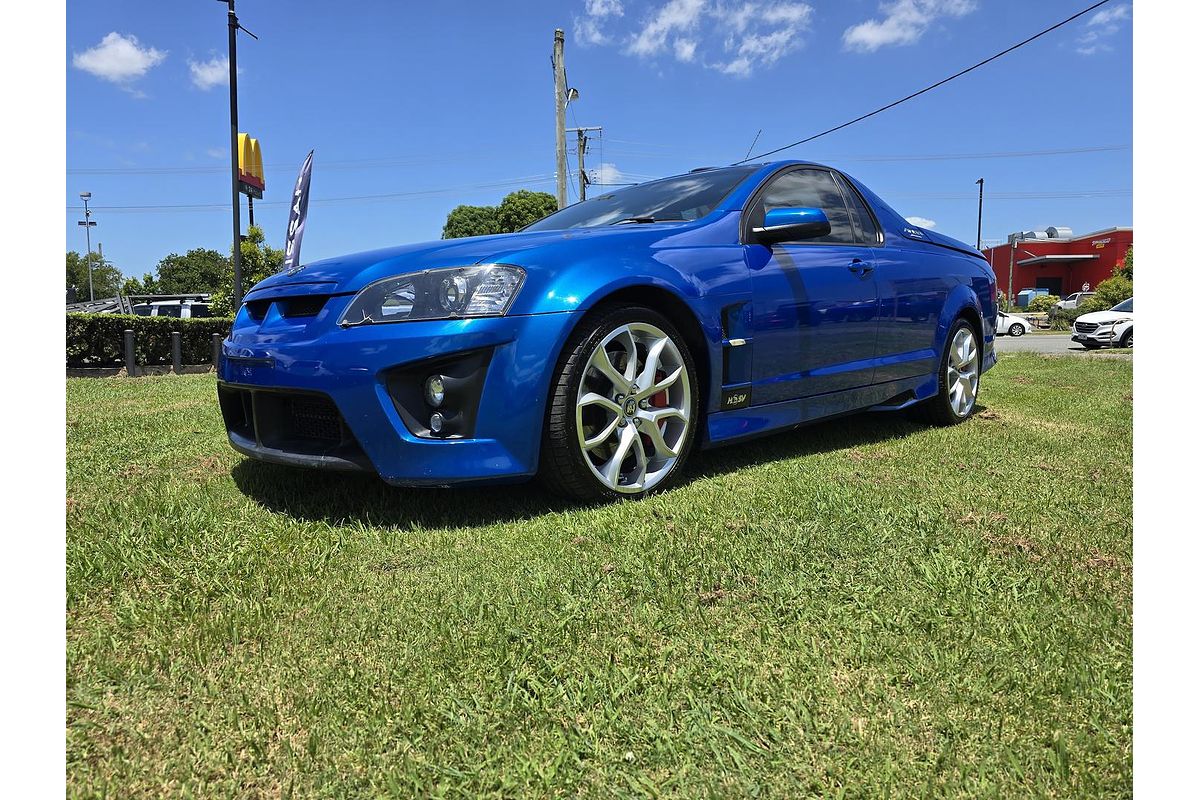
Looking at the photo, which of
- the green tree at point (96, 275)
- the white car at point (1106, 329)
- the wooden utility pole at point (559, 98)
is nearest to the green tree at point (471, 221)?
the wooden utility pole at point (559, 98)

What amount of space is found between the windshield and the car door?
20 cm

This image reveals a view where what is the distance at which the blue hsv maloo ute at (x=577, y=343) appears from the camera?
8.48 ft

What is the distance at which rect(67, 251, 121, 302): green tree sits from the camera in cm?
8281

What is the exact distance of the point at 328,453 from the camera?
2.66 metres

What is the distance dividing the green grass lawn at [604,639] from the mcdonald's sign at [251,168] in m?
19.1

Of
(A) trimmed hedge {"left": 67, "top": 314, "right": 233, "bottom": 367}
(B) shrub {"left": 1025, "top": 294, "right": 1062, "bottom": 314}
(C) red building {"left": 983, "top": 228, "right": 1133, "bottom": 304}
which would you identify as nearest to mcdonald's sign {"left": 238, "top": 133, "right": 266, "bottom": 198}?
(A) trimmed hedge {"left": 67, "top": 314, "right": 233, "bottom": 367}

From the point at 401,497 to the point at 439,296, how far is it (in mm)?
854

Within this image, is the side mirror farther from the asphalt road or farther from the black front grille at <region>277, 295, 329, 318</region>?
the asphalt road

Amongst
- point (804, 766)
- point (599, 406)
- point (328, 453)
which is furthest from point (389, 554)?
point (804, 766)

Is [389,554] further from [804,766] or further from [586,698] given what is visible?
[804,766]

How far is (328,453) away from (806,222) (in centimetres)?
217

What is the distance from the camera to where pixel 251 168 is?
20.6m

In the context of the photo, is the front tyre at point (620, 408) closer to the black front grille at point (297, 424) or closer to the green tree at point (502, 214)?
the black front grille at point (297, 424)

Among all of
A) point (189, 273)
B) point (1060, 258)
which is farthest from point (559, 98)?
point (189, 273)
